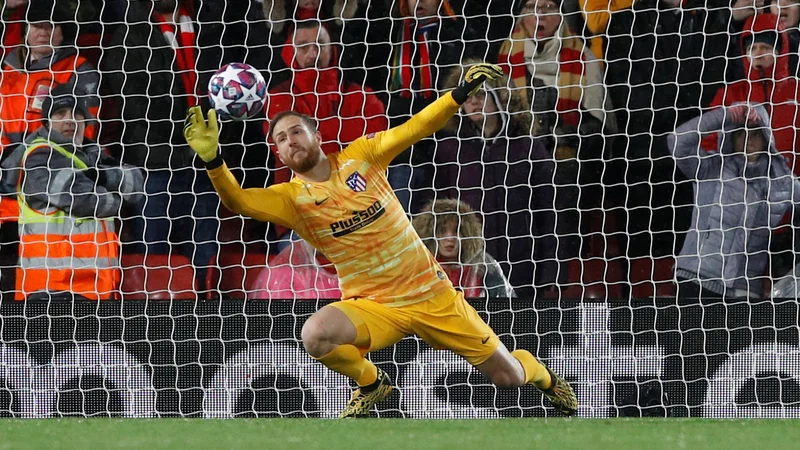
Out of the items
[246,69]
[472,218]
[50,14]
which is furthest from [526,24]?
[50,14]

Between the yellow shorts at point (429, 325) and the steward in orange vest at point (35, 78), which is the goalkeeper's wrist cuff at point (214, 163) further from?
the steward in orange vest at point (35, 78)

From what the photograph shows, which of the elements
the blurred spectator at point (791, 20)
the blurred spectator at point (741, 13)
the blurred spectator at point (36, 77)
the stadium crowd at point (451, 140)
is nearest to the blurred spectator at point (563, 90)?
the stadium crowd at point (451, 140)

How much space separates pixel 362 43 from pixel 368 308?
231cm

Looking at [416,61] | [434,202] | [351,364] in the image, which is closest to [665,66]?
[416,61]

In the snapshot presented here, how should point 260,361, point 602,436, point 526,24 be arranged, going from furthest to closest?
point 526,24 → point 260,361 → point 602,436

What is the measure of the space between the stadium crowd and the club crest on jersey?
1.41m

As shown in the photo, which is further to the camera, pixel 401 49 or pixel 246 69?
pixel 401 49

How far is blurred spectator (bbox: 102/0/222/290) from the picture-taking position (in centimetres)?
746

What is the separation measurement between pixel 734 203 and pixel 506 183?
131cm

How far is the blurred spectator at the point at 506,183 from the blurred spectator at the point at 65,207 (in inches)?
74.9

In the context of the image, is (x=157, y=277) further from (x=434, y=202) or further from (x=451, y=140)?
(x=451, y=140)

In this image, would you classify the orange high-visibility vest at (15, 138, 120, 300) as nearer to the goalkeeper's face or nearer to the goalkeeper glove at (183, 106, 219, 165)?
the goalkeeper's face

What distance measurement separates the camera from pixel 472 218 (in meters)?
7.21

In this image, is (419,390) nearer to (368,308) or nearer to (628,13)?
(368,308)
